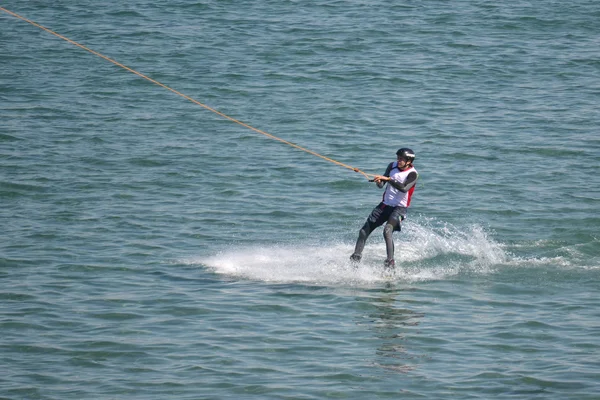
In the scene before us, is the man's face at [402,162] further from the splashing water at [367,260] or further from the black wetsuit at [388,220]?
the splashing water at [367,260]

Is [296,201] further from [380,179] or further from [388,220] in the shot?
[380,179]

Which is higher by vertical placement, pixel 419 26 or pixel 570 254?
pixel 419 26

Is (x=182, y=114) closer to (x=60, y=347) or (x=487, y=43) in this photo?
(x=487, y=43)

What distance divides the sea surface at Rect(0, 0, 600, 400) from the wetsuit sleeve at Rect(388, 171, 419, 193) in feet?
4.57

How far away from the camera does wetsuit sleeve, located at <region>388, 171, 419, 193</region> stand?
15258 millimetres

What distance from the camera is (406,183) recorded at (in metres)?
15.4

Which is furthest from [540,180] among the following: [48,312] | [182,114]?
[48,312]

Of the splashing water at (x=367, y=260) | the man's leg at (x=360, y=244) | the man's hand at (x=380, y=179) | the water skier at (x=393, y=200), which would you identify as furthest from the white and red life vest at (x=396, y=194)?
the splashing water at (x=367, y=260)

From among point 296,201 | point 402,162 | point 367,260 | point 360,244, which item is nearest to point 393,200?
point 402,162

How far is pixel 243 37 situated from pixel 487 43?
7.91 metres

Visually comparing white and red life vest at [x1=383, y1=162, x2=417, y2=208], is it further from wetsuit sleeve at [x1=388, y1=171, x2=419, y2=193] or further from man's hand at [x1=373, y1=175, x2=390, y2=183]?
man's hand at [x1=373, y1=175, x2=390, y2=183]

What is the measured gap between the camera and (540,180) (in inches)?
848

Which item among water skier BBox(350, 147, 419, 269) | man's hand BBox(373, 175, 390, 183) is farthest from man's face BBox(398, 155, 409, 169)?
man's hand BBox(373, 175, 390, 183)

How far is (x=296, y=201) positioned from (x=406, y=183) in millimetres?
5199
